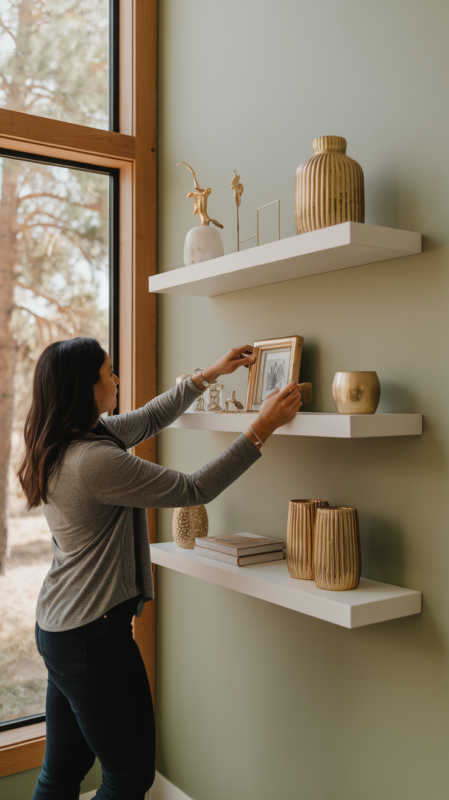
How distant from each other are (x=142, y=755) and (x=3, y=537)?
0.91m

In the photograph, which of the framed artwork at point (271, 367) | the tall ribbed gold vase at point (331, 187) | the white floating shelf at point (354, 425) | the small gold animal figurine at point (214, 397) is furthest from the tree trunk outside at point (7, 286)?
the tall ribbed gold vase at point (331, 187)

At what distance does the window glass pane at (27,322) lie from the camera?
2156 mm

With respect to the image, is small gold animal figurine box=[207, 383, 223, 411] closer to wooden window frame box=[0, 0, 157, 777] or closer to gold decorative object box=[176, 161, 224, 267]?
gold decorative object box=[176, 161, 224, 267]

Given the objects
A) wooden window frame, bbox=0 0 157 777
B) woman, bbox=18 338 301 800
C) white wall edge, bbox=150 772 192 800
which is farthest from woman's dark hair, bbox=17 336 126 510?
white wall edge, bbox=150 772 192 800

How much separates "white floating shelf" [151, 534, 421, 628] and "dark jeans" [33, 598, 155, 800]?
0.25 m

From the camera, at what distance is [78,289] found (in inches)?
91.0

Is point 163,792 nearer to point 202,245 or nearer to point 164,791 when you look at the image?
point 164,791

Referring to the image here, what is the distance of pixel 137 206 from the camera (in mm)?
2312

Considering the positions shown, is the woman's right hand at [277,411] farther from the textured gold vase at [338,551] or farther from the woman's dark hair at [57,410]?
the woman's dark hair at [57,410]

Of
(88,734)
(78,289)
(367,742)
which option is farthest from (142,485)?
(78,289)

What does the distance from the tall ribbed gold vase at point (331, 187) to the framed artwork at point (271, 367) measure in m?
0.33

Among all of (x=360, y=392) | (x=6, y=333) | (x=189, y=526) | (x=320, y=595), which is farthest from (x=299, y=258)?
(x=6, y=333)

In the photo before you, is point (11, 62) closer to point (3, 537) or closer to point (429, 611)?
point (3, 537)

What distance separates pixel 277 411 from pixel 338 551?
12.4 inches
